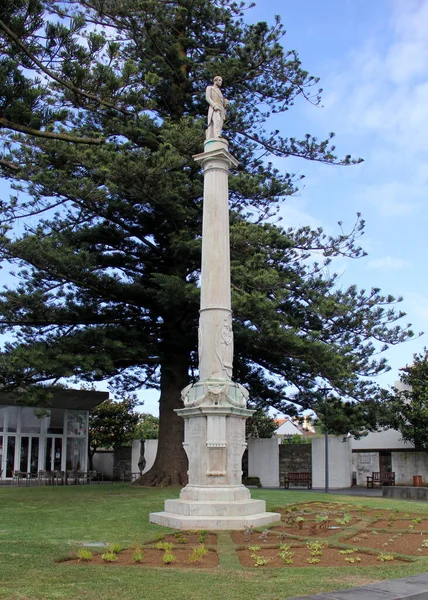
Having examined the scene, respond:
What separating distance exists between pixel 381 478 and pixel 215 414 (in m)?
16.2

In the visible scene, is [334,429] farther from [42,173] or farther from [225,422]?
[42,173]

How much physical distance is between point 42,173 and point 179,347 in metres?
6.88

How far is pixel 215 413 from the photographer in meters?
11.4

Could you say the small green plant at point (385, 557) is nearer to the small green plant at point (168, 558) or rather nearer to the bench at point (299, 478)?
the small green plant at point (168, 558)

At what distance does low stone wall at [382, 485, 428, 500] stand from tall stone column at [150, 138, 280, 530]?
28.0ft

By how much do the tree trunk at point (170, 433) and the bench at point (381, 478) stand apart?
920cm

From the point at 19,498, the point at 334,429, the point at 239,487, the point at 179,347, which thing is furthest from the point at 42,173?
the point at 334,429

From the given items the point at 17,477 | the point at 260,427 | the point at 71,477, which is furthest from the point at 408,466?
the point at 260,427

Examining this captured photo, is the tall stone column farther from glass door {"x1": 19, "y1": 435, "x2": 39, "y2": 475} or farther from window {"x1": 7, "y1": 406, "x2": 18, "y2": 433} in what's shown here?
glass door {"x1": 19, "y1": 435, "x2": 39, "y2": 475}

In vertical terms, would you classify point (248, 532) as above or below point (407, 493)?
above

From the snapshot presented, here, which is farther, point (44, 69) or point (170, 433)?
point (170, 433)

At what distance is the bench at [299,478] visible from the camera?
23.9 m

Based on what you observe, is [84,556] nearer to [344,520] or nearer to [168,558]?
[168,558]

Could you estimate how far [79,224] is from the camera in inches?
807
